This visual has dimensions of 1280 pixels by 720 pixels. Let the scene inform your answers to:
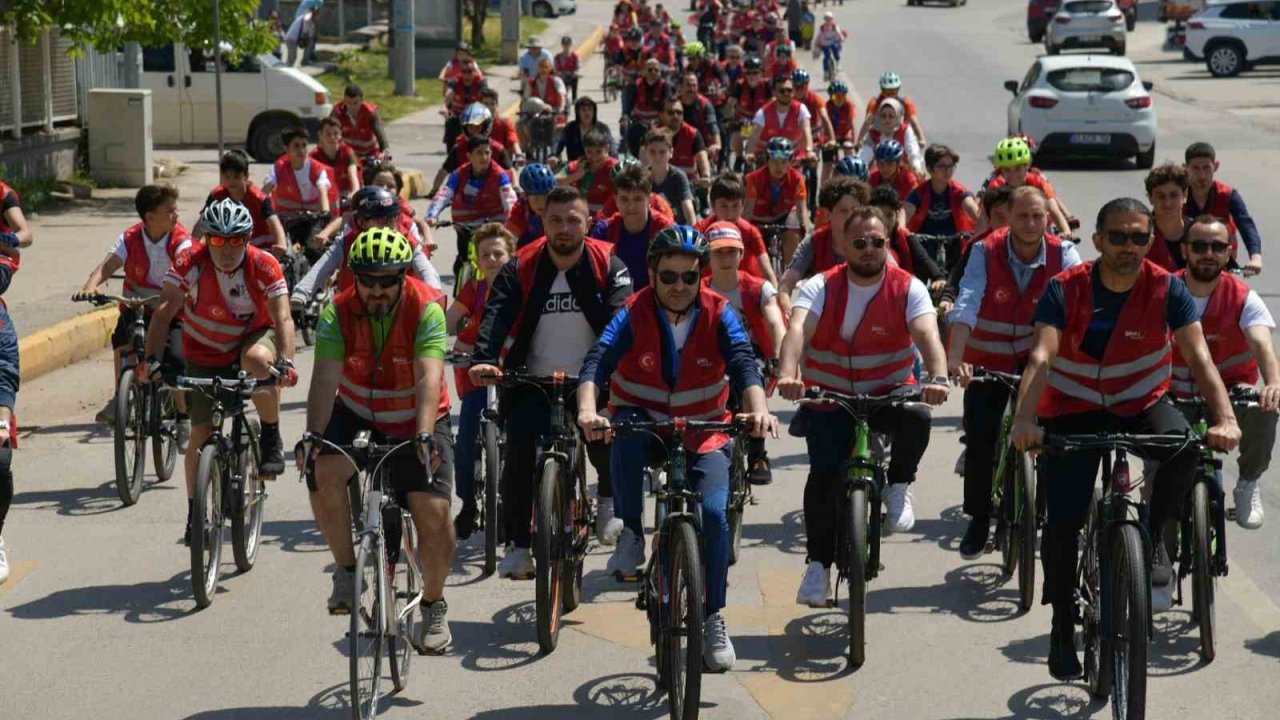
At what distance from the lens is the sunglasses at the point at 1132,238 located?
708 cm

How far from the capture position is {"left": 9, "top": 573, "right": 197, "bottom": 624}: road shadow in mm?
8867

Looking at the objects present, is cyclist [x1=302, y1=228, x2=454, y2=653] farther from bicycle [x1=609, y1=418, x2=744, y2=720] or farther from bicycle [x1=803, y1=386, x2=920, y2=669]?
bicycle [x1=803, y1=386, x2=920, y2=669]

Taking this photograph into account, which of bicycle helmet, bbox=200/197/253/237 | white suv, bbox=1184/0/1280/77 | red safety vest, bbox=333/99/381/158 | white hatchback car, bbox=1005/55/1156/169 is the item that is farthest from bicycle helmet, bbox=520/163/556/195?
white suv, bbox=1184/0/1280/77

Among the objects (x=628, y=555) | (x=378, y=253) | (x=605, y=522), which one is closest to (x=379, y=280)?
(x=378, y=253)

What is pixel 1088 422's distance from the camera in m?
7.43

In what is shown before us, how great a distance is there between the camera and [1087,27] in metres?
51.2

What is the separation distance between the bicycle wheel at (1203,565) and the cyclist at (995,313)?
165cm

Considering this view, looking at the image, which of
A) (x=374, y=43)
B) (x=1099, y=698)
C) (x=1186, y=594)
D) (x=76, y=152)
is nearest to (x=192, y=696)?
(x=1099, y=698)

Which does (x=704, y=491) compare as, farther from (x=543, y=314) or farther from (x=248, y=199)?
(x=248, y=199)

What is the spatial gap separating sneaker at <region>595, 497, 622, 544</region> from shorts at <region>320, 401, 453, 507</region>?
1690 millimetres

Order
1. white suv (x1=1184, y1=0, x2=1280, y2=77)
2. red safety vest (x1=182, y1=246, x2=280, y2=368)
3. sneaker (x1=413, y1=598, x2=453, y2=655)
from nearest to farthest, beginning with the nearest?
1. sneaker (x1=413, y1=598, x2=453, y2=655)
2. red safety vest (x1=182, y1=246, x2=280, y2=368)
3. white suv (x1=1184, y1=0, x2=1280, y2=77)

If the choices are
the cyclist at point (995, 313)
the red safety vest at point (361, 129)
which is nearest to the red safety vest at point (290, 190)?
the red safety vest at point (361, 129)

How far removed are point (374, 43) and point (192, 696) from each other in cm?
4601

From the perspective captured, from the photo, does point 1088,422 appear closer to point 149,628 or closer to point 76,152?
point 149,628
